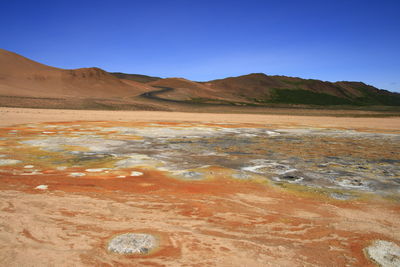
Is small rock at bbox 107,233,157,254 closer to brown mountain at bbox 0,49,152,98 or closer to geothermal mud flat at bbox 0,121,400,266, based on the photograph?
geothermal mud flat at bbox 0,121,400,266

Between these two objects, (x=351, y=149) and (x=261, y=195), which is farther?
(x=351, y=149)

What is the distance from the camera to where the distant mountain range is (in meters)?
39.6

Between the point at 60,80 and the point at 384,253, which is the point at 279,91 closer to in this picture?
the point at 60,80

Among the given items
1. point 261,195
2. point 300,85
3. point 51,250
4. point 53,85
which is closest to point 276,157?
point 261,195

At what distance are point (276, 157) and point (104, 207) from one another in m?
4.93

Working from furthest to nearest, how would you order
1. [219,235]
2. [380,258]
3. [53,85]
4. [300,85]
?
[300,85] < [53,85] < [219,235] < [380,258]

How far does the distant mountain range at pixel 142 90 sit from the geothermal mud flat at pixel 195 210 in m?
29.6

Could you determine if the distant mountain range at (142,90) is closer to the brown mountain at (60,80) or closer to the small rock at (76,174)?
the brown mountain at (60,80)

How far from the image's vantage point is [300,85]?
10456cm

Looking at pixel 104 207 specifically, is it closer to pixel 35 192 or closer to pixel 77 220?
pixel 77 220

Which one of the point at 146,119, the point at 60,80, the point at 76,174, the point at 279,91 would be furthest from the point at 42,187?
the point at 279,91

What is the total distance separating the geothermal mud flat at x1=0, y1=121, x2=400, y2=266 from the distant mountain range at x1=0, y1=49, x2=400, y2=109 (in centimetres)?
2963

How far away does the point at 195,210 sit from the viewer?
393 cm

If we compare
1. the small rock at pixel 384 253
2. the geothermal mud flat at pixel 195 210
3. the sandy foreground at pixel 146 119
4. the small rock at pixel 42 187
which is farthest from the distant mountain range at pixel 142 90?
the small rock at pixel 384 253
